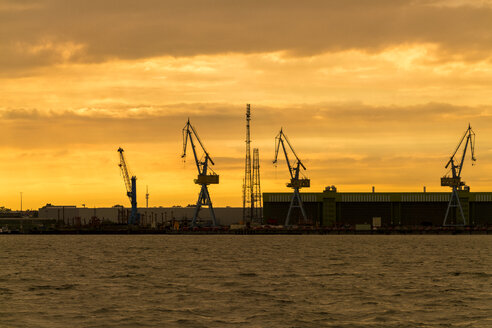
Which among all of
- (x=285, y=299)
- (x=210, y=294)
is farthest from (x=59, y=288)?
(x=285, y=299)

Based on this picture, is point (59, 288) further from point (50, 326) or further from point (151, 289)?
point (50, 326)

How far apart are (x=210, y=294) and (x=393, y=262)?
1615 inches

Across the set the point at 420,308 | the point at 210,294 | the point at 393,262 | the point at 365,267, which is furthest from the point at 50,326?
the point at 393,262

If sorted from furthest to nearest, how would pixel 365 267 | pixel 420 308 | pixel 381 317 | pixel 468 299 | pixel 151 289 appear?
1. pixel 365 267
2. pixel 151 289
3. pixel 468 299
4. pixel 420 308
5. pixel 381 317

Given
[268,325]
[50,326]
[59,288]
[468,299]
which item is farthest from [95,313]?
[468,299]

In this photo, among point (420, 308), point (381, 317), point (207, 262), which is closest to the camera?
point (381, 317)

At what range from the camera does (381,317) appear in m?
47.8

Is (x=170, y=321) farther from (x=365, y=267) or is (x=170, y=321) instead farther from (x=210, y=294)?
(x=365, y=267)

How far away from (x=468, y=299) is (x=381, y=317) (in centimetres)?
1096

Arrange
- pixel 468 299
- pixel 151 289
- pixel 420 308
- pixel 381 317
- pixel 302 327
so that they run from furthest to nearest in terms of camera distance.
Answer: pixel 151 289 → pixel 468 299 → pixel 420 308 → pixel 381 317 → pixel 302 327

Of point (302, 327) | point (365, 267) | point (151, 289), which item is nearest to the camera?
point (302, 327)

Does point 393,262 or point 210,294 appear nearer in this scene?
point 210,294

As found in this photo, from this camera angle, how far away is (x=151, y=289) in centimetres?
6338

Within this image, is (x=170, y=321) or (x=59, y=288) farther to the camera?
(x=59, y=288)
